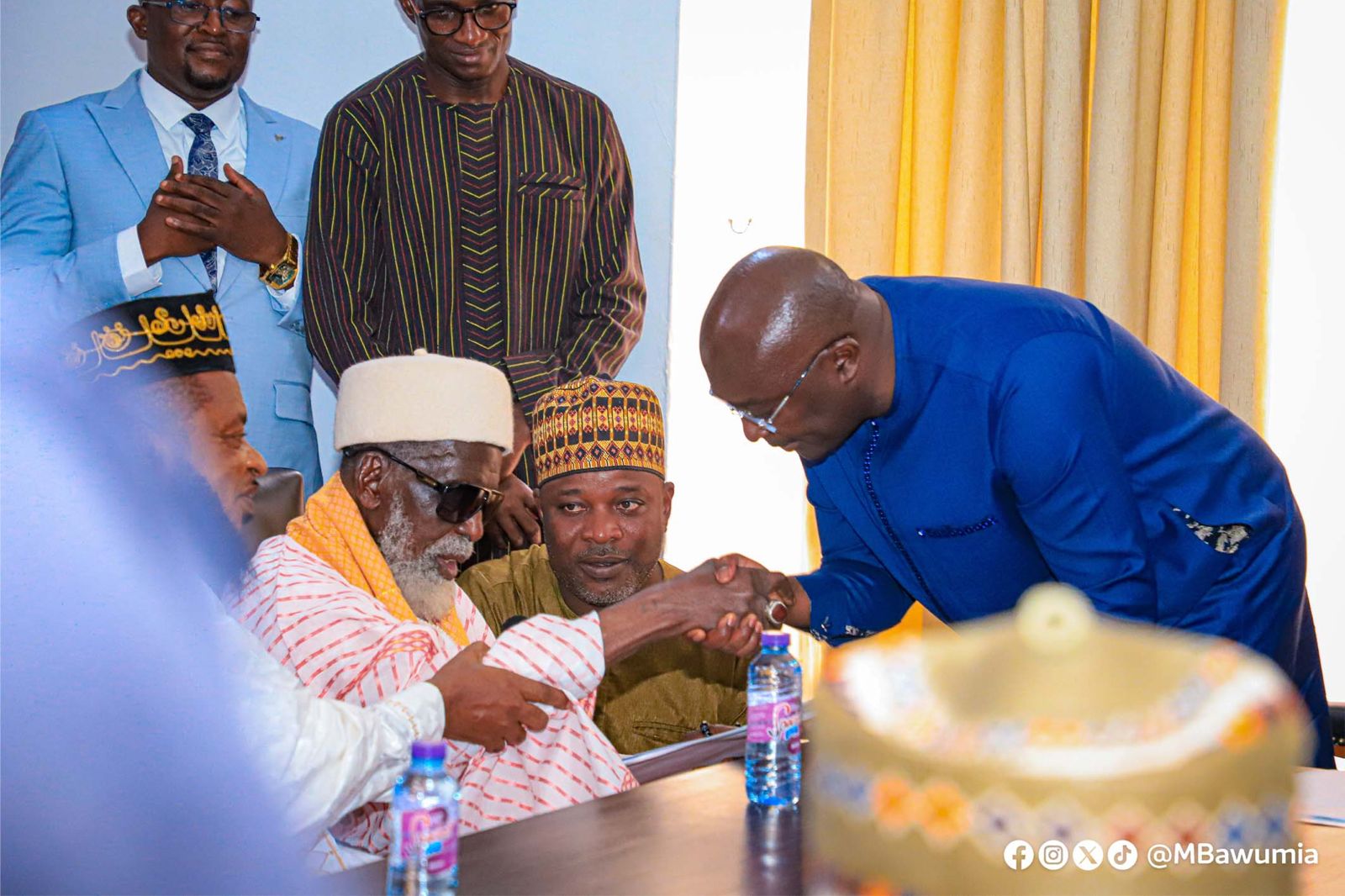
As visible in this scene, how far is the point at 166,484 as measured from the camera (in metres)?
1.66

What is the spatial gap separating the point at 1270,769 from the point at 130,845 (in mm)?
1168

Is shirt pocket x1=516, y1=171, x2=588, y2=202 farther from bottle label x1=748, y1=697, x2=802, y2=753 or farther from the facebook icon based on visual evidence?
the facebook icon

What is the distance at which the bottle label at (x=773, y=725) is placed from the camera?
2.11 meters

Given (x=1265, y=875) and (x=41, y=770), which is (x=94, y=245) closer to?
(x=41, y=770)

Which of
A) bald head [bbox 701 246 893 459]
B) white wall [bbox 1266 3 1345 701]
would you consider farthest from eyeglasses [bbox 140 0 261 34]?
white wall [bbox 1266 3 1345 701]

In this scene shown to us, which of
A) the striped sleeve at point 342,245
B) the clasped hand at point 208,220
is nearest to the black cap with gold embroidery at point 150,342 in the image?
the clasped hand at point 208,220

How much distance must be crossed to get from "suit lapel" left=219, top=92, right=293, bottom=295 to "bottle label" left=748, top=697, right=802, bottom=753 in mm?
2103

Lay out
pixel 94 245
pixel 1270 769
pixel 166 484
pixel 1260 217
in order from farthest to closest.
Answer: pixel 1260 217, pixel 94 245, pixel 166 484, pixel 1270 769

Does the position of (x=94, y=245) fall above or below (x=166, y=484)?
above

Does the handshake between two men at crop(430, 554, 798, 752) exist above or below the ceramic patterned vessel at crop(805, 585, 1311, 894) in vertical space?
below

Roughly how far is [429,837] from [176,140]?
255 centimetres

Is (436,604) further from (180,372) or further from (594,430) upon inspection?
(180,372)

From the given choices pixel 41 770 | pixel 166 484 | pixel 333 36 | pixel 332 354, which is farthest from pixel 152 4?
pixel 41 770

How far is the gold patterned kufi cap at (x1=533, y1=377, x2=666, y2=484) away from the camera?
3707mm
